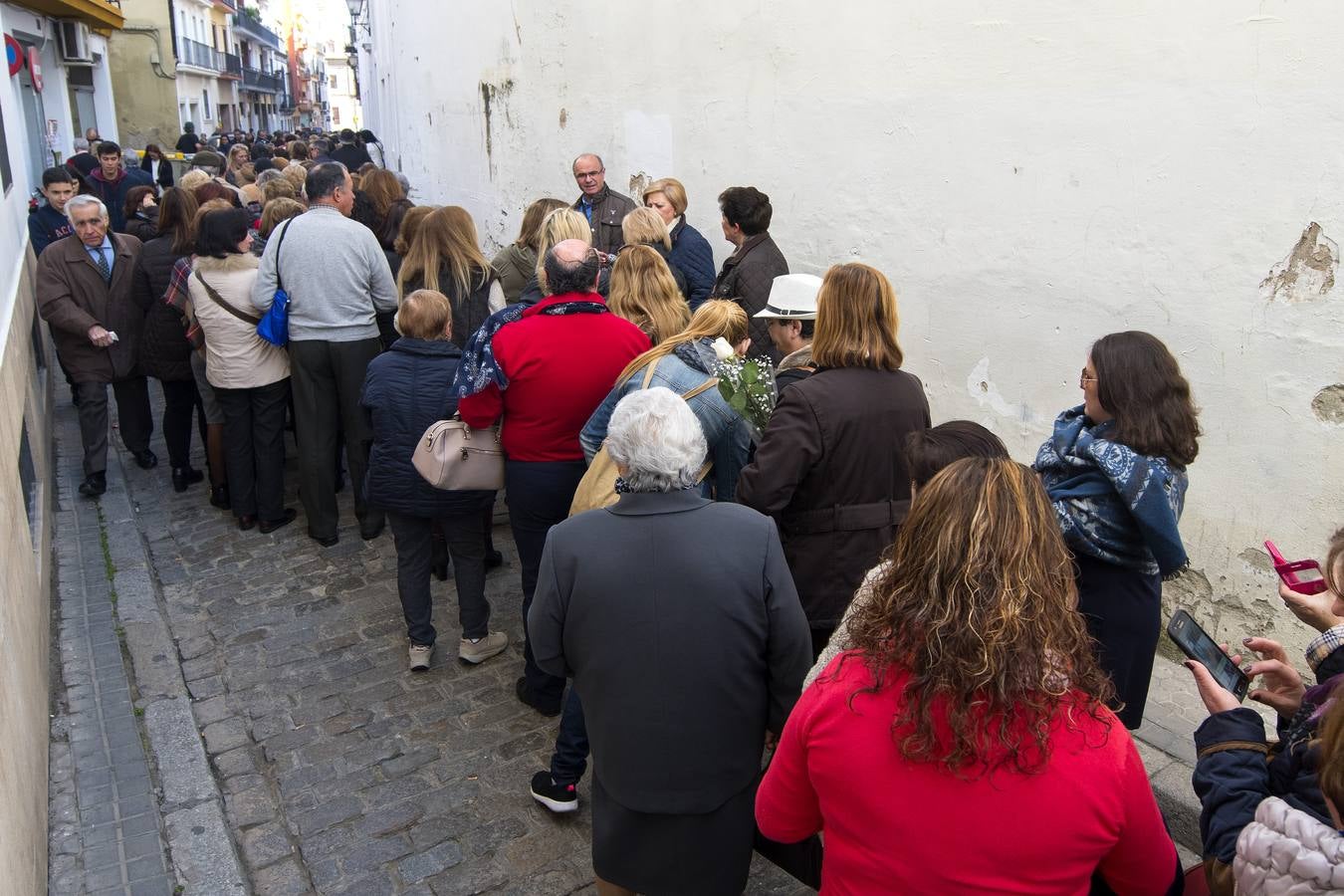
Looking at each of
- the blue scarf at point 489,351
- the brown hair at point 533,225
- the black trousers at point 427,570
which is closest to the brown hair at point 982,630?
the blue scarf at point 489,351

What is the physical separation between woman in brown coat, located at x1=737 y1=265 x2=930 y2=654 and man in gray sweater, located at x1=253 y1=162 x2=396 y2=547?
3327 millimetres

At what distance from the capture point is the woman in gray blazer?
2457 millimetres

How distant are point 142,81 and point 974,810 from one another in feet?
120

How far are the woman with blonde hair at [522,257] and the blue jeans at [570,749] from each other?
2.99 meters

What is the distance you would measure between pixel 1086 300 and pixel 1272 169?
3.02 feet

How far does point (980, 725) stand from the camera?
165 centimetres

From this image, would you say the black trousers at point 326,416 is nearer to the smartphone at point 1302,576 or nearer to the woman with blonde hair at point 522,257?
the woman with blonde hair at point 522,257

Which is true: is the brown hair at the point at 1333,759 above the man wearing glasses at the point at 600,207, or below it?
below

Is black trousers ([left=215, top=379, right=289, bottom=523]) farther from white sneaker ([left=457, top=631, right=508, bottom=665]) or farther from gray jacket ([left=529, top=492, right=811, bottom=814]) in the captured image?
gray jacket ([left=529, top=492, right=811, bottom=814])

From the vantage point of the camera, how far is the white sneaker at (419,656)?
15.4ft

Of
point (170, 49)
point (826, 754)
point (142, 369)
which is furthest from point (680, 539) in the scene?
point (170, 49)

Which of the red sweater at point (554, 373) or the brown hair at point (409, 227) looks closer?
the red sweater at point (554, 373)

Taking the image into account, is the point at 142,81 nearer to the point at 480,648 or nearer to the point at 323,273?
the point at 323,273

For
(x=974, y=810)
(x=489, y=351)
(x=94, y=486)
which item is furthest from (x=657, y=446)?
(x=94, y=486)
